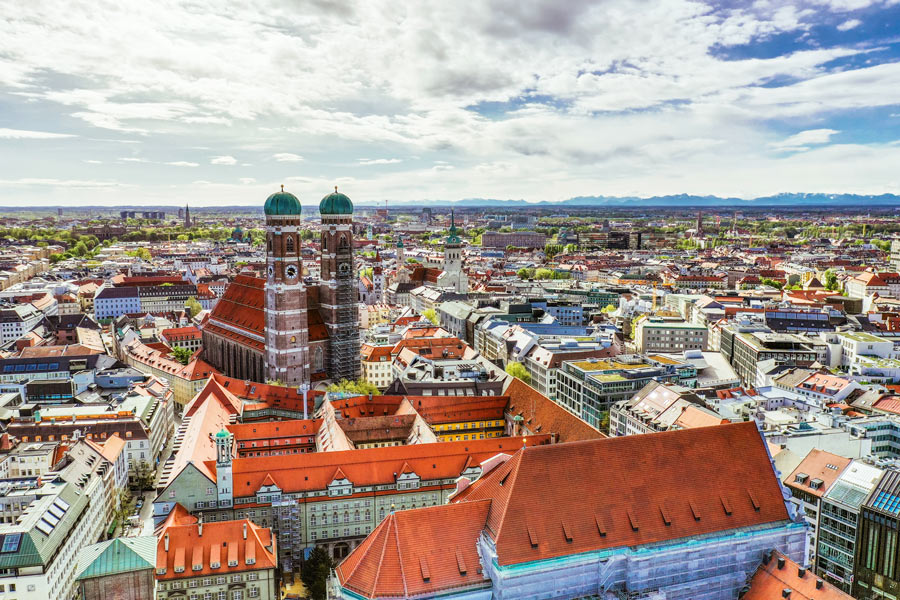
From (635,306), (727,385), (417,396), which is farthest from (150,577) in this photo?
(635,306)

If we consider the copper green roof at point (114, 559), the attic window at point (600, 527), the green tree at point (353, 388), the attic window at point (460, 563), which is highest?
the attic window at point (600, 527)

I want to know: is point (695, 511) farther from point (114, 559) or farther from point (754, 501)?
point (114, 559)

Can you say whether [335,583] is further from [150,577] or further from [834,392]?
[834,392]

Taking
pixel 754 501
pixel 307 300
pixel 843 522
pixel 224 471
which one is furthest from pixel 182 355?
pixel 843 522

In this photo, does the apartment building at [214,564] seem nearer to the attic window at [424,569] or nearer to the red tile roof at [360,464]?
the red tile roof at [360,464]

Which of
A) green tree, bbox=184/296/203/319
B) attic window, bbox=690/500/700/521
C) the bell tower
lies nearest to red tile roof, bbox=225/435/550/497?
the bell tower

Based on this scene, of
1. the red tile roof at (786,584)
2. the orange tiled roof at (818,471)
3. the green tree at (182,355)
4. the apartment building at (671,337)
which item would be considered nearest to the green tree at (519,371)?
the apartment building at (671,337)
